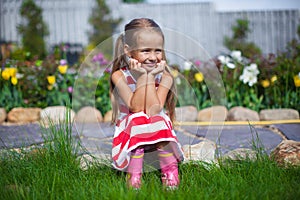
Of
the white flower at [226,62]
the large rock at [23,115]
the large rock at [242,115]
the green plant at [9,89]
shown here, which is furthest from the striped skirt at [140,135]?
the green plant at [9,89]

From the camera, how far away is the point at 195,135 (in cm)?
295

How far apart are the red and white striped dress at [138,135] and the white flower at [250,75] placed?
2.21 m

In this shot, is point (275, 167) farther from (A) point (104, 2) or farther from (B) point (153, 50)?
(A) point (104, 2)

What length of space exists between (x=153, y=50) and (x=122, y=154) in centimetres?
50

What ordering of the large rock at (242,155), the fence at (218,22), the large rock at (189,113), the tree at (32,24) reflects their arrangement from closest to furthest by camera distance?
the large rock at (242,155) → the large rock at (189,113) → the tree at (32,24) → the fence at (218,22)

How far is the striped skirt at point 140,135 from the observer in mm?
1969

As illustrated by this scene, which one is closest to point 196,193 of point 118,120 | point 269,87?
point 118,120

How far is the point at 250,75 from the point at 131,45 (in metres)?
2.28

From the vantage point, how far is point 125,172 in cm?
216

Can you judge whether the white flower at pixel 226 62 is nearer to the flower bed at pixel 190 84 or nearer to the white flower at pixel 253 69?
the flower bed at pixel 190 84

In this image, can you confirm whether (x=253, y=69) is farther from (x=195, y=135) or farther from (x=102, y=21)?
(x=102, y=21)

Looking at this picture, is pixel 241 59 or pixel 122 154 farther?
pixel 241 59

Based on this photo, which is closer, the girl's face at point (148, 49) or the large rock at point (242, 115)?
the girl's face at point (148, 49)

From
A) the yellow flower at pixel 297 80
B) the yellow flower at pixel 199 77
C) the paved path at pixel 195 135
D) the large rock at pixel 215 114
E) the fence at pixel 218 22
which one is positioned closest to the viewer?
the paved path at pixel 195 135
